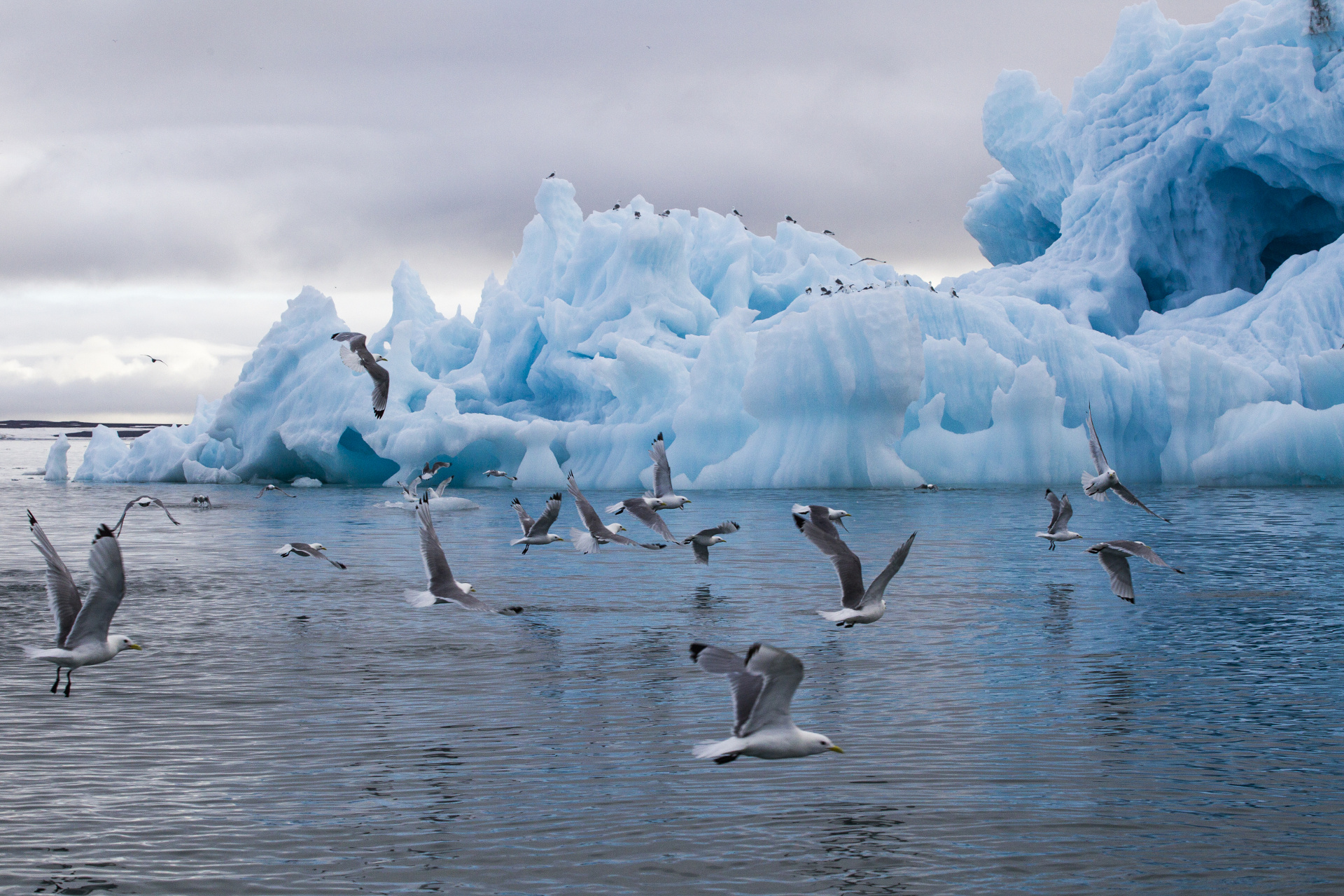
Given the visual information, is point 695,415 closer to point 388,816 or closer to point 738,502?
point 738,502

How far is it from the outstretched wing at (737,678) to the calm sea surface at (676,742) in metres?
0.81

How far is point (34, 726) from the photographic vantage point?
9.86 meters

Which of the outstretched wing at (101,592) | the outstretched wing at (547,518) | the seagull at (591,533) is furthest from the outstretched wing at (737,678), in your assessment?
the outstretched wing at (547,518)

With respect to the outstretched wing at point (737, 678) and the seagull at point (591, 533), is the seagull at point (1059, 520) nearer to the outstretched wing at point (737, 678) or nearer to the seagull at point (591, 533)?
the seagull at point (591, 533)

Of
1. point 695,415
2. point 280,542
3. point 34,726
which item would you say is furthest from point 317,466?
point 34,726

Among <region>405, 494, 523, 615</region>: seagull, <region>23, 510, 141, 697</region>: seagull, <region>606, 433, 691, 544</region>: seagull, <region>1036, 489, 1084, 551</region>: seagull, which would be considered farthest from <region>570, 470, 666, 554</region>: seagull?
<region>1036, 489, 1084, 551</region>: seagull

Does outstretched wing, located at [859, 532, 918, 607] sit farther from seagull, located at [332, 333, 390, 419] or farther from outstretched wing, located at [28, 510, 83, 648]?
seagull, located at [332, 333, 390, 419]

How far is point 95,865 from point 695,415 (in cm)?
3030

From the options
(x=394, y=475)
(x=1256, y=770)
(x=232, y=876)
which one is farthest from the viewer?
(x=394, y=475)

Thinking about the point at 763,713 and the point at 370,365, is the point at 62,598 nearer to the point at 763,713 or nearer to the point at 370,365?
the point at 763,713

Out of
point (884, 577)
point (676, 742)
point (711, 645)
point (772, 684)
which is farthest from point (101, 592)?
point (884, 577)

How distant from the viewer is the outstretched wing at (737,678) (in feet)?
19.3

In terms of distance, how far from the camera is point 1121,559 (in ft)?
45.9

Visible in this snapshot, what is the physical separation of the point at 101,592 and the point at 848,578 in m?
5.64
